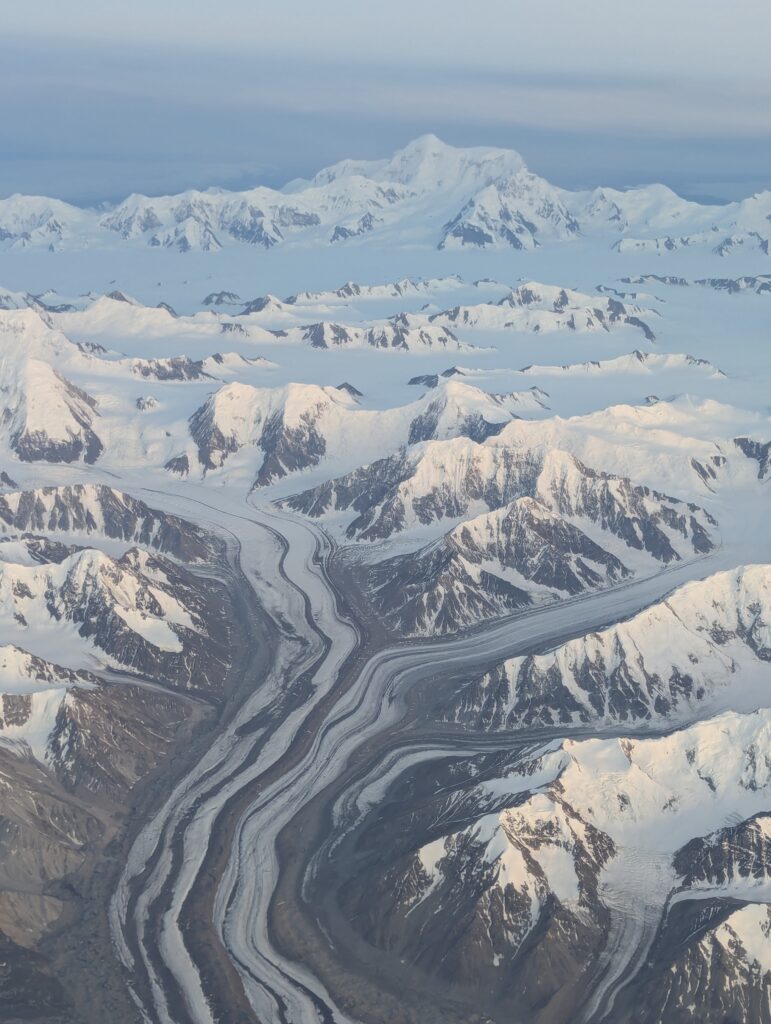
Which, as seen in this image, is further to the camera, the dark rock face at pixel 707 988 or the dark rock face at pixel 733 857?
the dark rock face at pixel 733 857

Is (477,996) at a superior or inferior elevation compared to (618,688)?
inferior

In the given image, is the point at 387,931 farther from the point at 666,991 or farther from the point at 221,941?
the point at 666,991

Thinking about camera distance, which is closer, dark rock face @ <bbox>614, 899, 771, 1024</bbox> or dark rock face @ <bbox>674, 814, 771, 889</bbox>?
dark rock face @ <bbox>614, 899, 771, 1024</bbox>

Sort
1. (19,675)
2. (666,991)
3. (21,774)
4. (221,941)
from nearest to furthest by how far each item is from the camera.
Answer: (666,991) → (221,941) → (21,774) → (19,675)

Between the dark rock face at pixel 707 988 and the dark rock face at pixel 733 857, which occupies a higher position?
the dark rock face at pixel 733 857

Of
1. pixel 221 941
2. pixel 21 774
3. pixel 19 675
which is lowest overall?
pixel 221 941

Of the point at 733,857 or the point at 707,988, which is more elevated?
the point at 733,857

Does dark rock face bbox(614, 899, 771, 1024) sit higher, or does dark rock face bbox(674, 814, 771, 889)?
dark rock face bbox(674, 814, 771, 889)

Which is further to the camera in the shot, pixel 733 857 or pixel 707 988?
pixel 733 857

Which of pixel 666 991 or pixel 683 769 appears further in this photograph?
pixel 683 769

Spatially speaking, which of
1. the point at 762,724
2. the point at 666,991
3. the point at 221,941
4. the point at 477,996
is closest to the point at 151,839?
the point at 221,941

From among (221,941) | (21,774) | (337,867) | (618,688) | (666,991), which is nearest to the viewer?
(666,991)
